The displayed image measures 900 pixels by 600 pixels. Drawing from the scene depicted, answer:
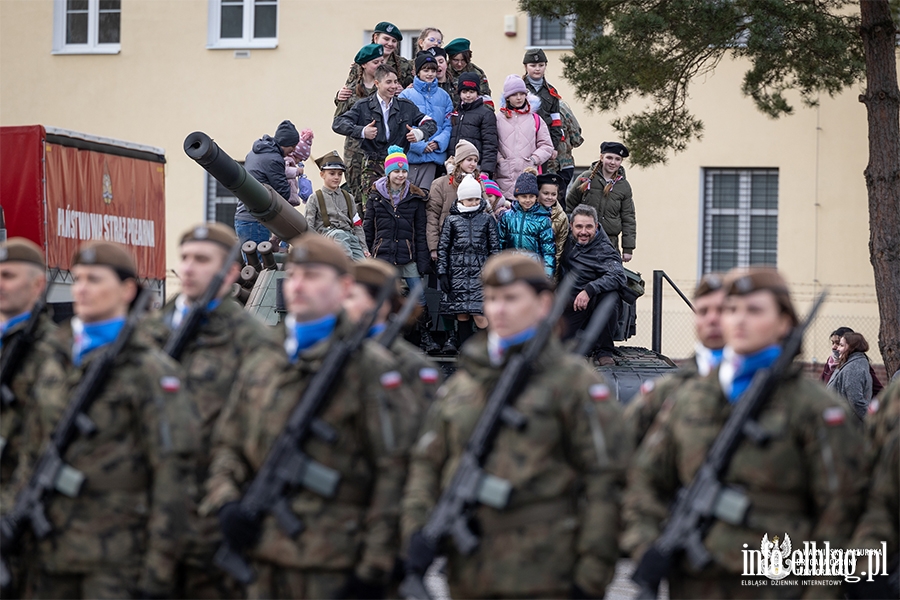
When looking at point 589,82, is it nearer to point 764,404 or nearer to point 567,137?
point 567,137

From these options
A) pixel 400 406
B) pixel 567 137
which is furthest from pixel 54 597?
pixel 567 137

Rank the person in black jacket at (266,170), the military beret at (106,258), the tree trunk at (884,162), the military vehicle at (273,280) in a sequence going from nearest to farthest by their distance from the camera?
the military beret at (106,258)
the military vehicle at (273,280)
the person in black jacket at (266,170)
the tree trunk at (884,162)

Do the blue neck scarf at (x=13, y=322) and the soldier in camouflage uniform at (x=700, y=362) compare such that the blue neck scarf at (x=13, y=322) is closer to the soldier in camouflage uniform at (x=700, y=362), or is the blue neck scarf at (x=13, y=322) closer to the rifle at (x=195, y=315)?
the rifle at (x=195, y=315)

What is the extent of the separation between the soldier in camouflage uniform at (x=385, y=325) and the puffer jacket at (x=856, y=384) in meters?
6.62

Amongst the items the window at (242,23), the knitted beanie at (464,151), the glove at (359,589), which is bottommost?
the glove at (359,589)

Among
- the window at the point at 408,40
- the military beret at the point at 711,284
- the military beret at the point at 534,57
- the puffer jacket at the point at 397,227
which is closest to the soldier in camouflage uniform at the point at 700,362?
the military beret at the point at 711,284

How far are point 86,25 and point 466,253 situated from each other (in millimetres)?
14645

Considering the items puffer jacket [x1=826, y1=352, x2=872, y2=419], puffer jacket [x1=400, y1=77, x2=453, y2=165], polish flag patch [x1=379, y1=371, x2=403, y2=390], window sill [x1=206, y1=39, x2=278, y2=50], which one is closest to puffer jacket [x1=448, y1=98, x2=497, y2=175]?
puffer jacket [x1=400, y1=77, x2=453, y2=165]

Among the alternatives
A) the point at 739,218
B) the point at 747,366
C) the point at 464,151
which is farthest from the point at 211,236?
the point at 739,218

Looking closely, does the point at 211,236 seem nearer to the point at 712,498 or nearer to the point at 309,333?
the point at 309,333

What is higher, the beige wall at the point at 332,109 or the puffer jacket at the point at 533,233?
the beige wall at the point at 332,109

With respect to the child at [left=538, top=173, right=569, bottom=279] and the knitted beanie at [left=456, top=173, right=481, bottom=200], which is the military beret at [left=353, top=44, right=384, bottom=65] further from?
the knitted beanie at [left=456, top=173, right=481, bottom=200]

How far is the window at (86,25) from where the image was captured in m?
23.8

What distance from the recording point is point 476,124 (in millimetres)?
13273
